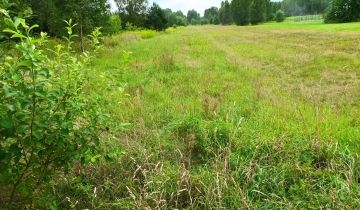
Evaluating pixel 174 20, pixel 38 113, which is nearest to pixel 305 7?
pixel 174 20

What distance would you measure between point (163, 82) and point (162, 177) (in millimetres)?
6566

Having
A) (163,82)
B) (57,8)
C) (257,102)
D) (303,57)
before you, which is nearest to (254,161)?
(257,102)

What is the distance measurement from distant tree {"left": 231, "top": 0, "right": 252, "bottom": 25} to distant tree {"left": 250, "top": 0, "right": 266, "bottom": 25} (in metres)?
0.94

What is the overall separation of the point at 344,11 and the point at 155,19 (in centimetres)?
2918

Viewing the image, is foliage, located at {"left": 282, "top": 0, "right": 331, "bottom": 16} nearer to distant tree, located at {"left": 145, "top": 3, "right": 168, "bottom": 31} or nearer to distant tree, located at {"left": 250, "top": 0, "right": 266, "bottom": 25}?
distant tree, located at {"left": 250, "top": 0, "right": 266, "bottom": 25}

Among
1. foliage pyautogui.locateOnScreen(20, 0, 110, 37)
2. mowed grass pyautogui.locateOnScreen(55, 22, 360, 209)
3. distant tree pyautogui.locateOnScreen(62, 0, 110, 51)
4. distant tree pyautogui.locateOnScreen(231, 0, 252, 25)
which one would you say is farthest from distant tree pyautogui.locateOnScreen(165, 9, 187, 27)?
mowed grass pyautogui.locateOnScreen(55, 22, 360, 209)

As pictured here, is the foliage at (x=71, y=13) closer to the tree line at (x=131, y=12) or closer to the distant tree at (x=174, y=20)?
the tree line at (x=131, y=12)

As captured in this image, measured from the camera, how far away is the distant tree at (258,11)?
286ft

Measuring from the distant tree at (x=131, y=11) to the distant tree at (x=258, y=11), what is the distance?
37.9 m

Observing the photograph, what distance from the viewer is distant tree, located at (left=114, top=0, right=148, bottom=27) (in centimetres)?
5612

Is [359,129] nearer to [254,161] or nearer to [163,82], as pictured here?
[254,161]

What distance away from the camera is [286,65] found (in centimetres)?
1338

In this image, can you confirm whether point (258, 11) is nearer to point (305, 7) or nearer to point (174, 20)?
point (174, 20)

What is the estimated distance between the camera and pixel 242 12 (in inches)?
3501
